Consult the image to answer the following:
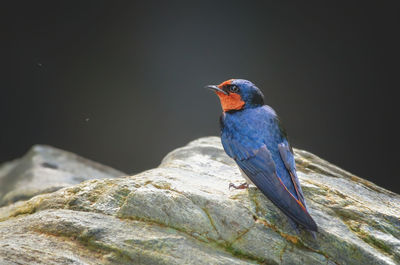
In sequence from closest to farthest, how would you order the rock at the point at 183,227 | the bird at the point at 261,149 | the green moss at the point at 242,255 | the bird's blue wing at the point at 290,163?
1. the rock at the point at 183,227
2. the green moss at the point at 242,255
3. the bird at the point at 261,149
4. the bird's blue wing at the point at 290,163

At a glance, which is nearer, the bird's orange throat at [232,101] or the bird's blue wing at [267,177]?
the bird's blue wing at [267,177]

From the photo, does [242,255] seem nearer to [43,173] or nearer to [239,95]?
[239,95]

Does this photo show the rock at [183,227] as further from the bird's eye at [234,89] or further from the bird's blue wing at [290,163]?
the bird's eye at [234,89]

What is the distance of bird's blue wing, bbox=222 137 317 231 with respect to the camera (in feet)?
8.32

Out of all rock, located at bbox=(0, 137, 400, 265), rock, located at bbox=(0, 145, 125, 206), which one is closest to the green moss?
rock, located at bbox=(0, 137, 400, 265)

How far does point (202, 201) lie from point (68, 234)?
0.76 m

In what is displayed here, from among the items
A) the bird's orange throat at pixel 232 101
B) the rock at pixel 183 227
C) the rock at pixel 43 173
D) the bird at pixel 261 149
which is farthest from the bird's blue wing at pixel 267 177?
the rock at pixel 43 173

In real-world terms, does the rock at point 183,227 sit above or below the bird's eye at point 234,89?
below

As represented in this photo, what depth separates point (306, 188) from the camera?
10.1ft

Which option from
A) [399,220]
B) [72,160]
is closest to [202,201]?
[399,220]

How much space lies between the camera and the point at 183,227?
8.35 feet

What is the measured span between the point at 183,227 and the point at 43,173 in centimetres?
269

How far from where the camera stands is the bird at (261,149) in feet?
8.54

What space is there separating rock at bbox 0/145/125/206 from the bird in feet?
5.82
